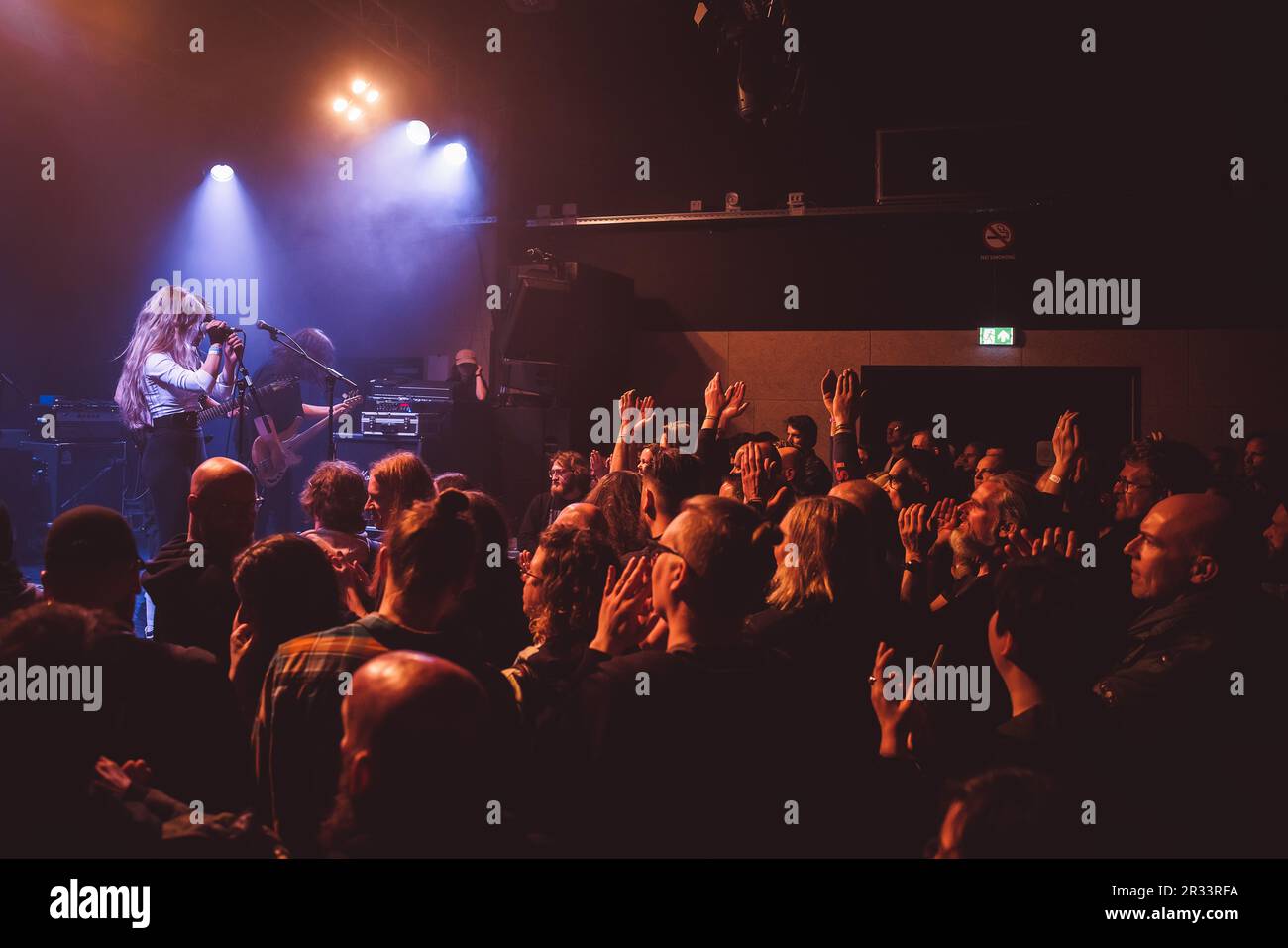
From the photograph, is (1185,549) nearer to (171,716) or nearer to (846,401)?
(846,401)

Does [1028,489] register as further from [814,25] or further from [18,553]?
[18,553]

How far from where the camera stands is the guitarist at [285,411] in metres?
7.21

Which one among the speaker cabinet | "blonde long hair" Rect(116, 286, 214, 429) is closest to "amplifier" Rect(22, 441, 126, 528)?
the speaker cabinet

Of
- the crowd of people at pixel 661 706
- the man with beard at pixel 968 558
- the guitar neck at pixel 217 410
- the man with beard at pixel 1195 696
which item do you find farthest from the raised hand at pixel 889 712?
the guitar neck at pixel 217 410

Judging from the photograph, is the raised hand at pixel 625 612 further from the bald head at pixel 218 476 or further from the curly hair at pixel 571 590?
the bald head at pixel 218 476

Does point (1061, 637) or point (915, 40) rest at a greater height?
point (915, 40)

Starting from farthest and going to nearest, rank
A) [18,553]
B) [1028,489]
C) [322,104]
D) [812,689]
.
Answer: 1. [322,104]
2. [18,553]
3. [1028,489]
4. [812,689]

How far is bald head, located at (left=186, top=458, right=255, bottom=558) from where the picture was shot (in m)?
2.71

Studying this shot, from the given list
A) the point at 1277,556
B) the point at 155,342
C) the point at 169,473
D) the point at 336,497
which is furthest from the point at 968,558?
the point at 155,342

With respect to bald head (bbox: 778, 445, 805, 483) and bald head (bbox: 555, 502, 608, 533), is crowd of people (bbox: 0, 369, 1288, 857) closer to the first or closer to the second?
bald head (bbox: 555, 502, 608, 533)

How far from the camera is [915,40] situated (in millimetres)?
8125

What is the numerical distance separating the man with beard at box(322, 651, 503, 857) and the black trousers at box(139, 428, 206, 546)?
15.4 feet
